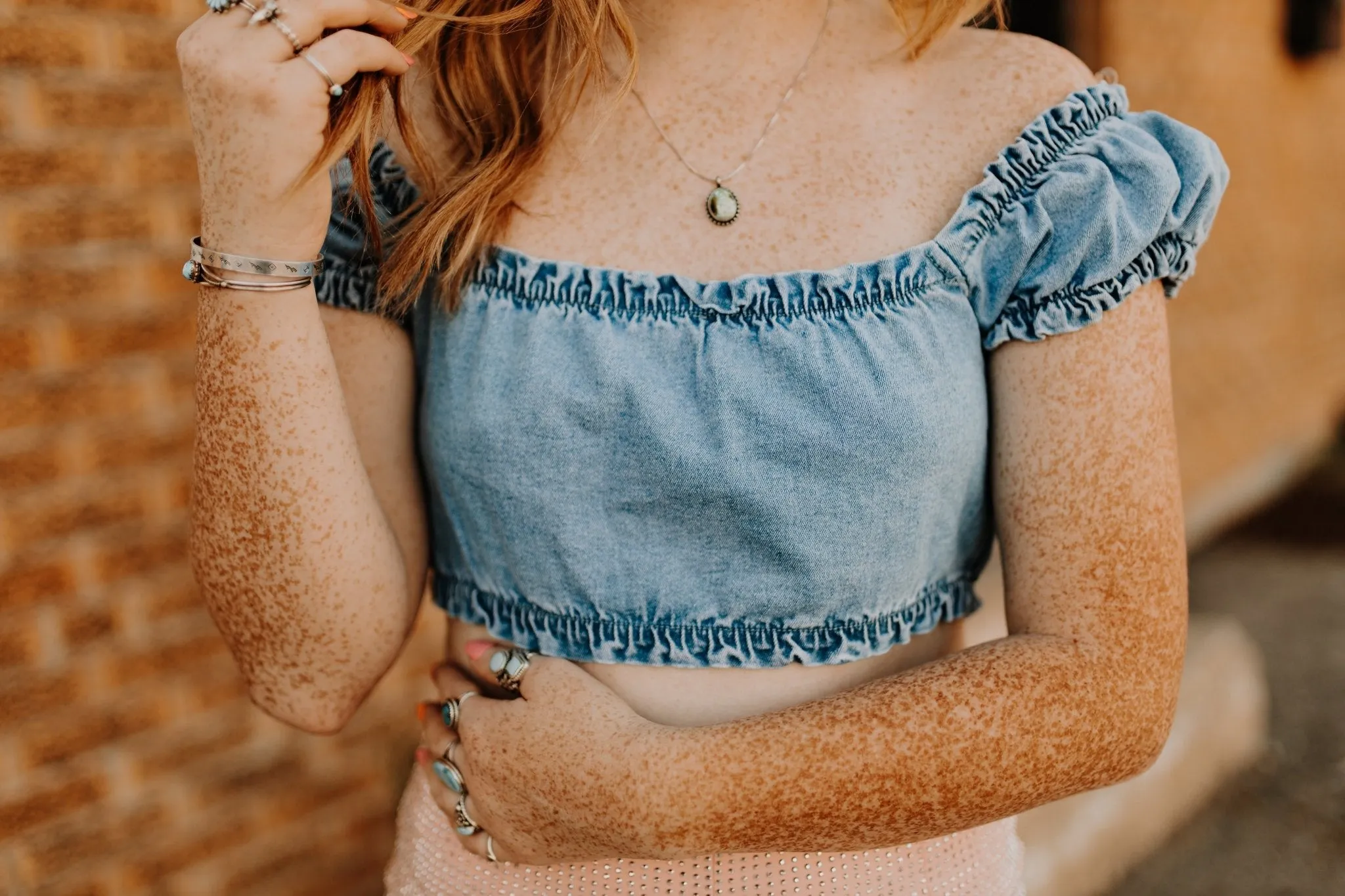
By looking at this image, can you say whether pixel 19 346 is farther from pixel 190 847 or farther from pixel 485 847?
pixel 485 847

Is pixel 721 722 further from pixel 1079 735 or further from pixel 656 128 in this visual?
pixel 656 128

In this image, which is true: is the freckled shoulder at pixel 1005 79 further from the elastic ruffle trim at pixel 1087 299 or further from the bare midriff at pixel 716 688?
the bare midriff at pixel 716 688

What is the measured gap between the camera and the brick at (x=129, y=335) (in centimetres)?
195

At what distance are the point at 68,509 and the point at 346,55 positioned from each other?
4.05ft

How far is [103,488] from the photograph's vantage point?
2.01m

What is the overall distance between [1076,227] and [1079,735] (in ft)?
1.60

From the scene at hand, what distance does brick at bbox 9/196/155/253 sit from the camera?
6.07 ft

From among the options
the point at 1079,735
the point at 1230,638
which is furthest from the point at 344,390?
the point at 1230,638

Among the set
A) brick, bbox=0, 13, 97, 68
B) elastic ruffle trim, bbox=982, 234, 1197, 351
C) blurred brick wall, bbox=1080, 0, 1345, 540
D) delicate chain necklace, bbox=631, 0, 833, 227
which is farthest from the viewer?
blurred brick wall, bbox=1080, 0, 1345, 540

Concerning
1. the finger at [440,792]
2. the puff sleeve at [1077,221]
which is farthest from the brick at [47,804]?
the puff sleeve at [1077,221]

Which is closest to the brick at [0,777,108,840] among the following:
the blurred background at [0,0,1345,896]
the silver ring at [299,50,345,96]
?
the blurred background at [0,0,1345,896]

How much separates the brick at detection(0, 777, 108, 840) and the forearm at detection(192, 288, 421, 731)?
89 centimetres

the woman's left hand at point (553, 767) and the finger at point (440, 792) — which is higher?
the woman's left hand at point (553, 767)

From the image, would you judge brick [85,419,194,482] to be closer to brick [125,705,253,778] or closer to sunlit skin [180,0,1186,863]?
brick [125,705,253,778]
